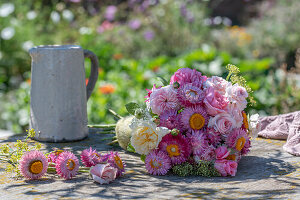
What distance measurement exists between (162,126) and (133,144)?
0.43 feet

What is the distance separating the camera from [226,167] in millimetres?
1495

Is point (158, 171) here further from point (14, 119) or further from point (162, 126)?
point (14, 119)

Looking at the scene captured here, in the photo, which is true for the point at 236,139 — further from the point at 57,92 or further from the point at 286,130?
the point at 57,92

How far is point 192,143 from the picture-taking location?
1554 mm

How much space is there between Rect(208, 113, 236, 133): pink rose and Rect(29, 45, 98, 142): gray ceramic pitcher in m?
0.70

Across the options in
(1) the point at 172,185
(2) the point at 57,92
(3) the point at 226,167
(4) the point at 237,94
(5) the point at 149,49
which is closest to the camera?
(1) the point at 172,185

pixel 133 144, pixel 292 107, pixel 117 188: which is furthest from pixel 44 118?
pixel 292 107

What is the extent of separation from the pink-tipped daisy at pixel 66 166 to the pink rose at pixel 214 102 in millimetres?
519

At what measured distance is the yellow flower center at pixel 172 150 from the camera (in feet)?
5.01

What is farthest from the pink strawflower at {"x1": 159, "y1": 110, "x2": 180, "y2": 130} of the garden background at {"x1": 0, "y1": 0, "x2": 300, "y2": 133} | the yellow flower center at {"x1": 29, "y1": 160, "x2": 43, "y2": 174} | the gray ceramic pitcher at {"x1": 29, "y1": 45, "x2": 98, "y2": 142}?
the garden background at {"x1": 0, "y1": 0, "x2": 300, "y2": 133}

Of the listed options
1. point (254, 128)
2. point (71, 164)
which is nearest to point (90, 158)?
point (71, 164)

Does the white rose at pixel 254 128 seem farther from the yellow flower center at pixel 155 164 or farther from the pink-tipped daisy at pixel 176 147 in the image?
the yellow flower center at pixel 155 164

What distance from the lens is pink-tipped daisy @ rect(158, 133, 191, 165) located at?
153cm

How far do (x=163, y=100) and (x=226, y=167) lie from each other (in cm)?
34
